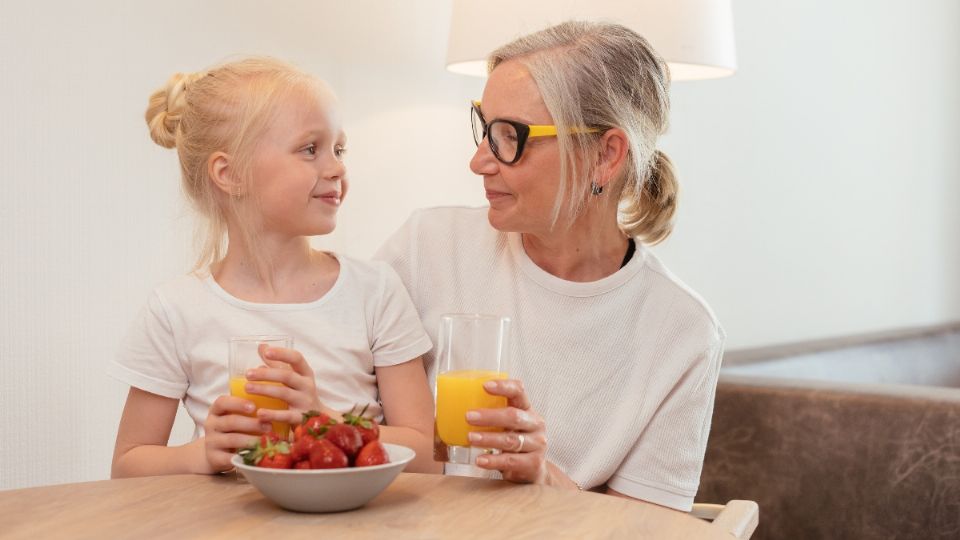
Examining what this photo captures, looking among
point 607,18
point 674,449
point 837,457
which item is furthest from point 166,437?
point 837,457

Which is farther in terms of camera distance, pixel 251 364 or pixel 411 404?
pixel 411 404

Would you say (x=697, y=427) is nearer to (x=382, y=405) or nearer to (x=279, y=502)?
(x=382, y=405)

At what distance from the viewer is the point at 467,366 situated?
1398 mm

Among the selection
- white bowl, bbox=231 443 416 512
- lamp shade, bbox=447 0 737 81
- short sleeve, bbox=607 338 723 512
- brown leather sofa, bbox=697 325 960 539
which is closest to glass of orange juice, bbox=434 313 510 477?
white bowl, bbox=231 443 416 512

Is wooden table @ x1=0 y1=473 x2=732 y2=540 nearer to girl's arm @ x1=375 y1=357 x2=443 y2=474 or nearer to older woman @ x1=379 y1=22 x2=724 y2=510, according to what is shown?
girl's arm @ x1=375 y1=357 x2=443 y2=474

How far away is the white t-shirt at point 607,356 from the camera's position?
1809mm

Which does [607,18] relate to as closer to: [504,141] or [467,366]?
[504,141]

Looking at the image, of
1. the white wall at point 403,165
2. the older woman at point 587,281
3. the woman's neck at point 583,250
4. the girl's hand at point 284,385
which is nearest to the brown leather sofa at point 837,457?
the older woman at point 587,281

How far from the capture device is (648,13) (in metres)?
2.43

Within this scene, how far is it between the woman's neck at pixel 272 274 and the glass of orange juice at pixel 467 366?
43cm

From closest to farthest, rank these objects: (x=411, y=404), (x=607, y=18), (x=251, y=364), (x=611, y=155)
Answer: (x=251, y=364) < (x=411, y=404) < (x=611, y=155) < (x=607, y=18)

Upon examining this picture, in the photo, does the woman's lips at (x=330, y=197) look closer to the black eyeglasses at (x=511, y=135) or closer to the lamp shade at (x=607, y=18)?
the black eyeglasses at (x=511, y=135)

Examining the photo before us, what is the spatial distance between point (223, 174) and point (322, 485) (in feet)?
2.34

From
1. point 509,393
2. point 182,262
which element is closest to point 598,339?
point 509,393
